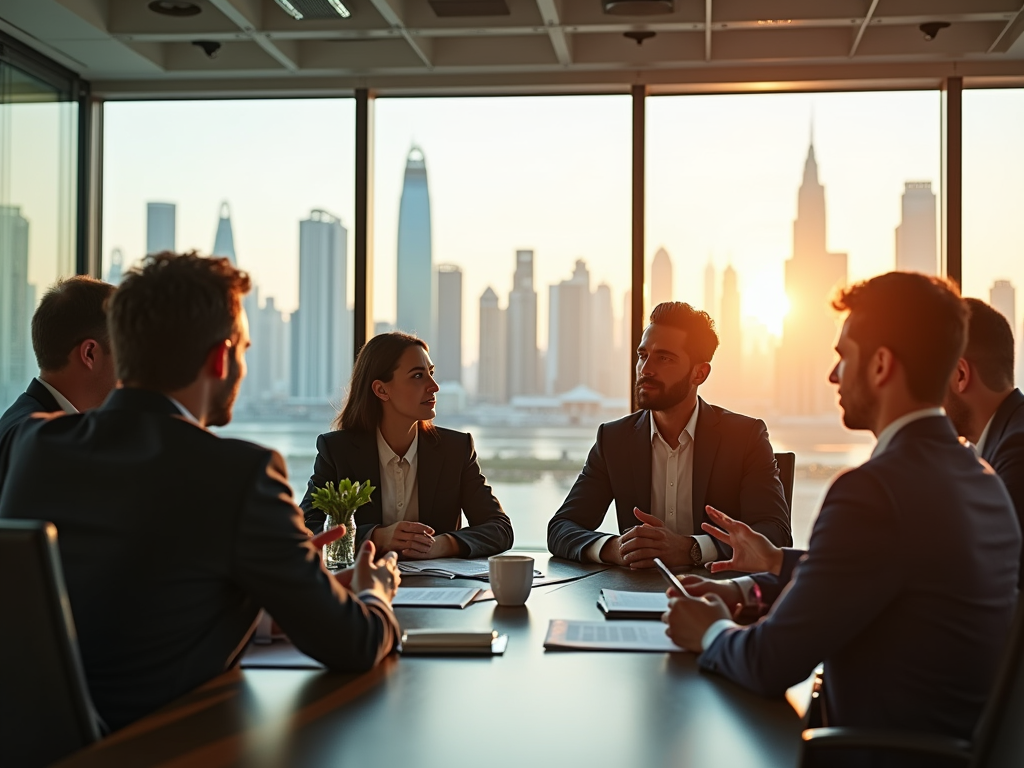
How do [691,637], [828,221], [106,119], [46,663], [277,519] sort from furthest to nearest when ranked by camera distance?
[106,119] → [828,221] → [691,637] → [277,519] → [46,663]

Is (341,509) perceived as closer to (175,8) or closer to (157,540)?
(157,540)

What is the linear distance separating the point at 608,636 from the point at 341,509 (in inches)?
37.4

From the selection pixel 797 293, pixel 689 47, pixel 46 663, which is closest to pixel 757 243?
pixel 797 293

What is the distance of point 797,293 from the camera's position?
5.72 meters

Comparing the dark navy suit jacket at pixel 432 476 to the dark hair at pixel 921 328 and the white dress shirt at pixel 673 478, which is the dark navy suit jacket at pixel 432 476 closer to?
the white dress shirt at pixel 673 478

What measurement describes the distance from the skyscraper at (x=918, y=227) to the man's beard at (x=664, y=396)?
241cm

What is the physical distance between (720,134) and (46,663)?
4934mm

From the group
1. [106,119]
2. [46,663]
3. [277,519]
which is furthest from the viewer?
[106,119]

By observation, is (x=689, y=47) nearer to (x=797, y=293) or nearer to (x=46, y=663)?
(x=797, y=293)

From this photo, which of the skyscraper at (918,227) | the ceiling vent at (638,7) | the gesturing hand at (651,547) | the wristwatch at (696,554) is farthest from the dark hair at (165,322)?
the skyscraper at (918,227)

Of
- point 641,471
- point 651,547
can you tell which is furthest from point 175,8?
point 651,547

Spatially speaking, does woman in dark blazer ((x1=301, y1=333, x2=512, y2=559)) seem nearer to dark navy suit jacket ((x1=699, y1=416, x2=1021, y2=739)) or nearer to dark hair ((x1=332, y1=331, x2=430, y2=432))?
dark hair ((x1=332, y1=331, x2=430, y2=432))

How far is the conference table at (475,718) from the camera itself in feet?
4.68

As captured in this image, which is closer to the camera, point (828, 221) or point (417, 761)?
point (417, 761)
